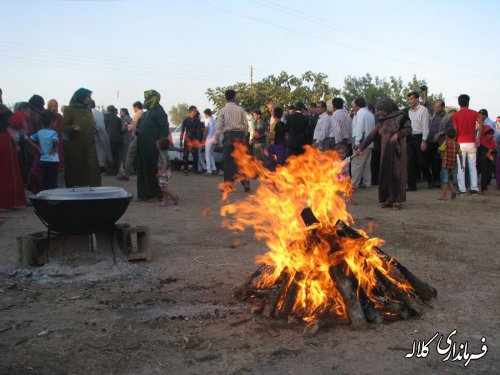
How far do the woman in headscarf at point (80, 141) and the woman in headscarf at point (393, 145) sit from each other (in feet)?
17.0

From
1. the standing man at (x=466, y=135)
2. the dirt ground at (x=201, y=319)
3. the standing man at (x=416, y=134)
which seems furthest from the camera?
the standing man at (x=416, y=134)

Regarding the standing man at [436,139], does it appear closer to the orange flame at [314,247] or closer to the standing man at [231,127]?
the standing man at [231,127]

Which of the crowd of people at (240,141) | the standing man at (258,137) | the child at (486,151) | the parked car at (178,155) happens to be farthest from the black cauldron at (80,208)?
the parked car at (178,155)

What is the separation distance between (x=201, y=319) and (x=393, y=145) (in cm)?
620

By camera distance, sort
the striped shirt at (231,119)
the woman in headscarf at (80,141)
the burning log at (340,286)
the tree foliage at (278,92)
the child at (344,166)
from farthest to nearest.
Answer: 1. the tree foliage at (278,92)
2. the striped shirt at (231,119)
3. the child at (344,166)
4. the woman in headscarf at (80,141)
5. the burning log at (340,286)

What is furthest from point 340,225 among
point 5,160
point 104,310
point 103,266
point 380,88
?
point 380,88

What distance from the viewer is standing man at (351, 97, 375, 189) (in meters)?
12.4

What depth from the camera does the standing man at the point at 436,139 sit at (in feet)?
41.4

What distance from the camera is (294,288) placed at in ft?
13.5

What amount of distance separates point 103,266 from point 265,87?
961 inches

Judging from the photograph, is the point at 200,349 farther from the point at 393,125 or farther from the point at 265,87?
the point at 265,87

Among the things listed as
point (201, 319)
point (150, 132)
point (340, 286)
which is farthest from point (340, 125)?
point (201, 319)

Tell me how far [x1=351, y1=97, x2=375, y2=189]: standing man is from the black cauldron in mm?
7906

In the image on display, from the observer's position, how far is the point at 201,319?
4.02 meters
